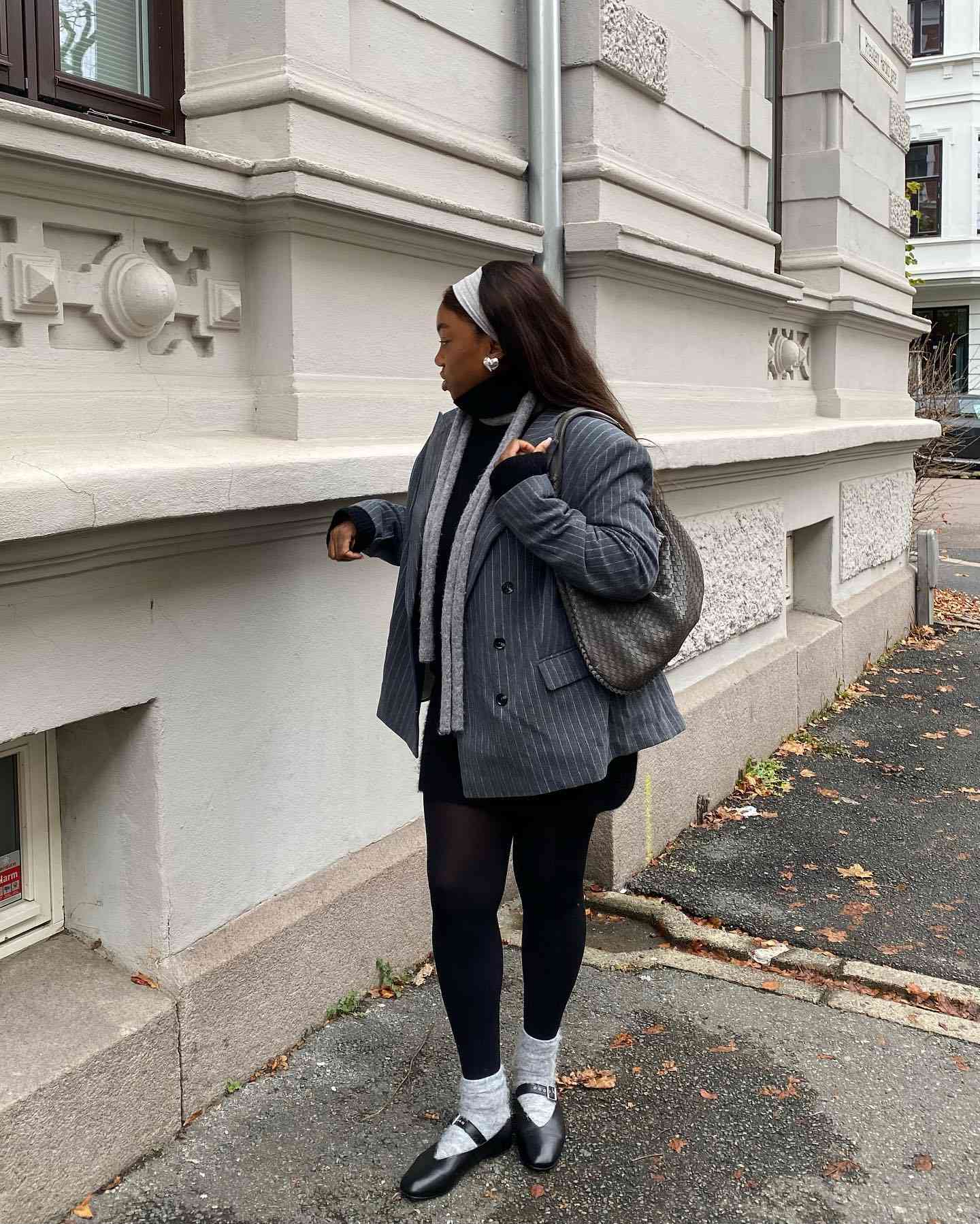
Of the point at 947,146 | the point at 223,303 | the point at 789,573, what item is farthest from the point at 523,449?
the point at 947,146

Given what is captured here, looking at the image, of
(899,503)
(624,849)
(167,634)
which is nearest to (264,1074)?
(167,634)

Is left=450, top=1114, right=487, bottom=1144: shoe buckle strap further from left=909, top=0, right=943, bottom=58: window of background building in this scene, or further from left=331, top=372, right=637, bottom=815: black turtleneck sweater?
left=909, top=0, right=943, bottom=58: window of background building

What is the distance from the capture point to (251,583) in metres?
3.24

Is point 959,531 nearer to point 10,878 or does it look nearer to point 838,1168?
point 838,1168

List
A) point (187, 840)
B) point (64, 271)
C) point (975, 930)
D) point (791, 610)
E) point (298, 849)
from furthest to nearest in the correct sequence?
point (791, 610) → point (975, 930) → point (298, 849) → point (187, 840) → point (64, 271)

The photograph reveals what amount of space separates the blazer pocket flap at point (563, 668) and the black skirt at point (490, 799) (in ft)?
0.74

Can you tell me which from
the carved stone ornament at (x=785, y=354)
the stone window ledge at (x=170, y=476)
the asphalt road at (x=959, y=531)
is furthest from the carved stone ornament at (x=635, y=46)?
the asphalt road at (x=959, y=531)

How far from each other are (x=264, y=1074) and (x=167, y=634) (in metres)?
1.16

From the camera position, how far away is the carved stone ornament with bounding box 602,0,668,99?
4711 mm

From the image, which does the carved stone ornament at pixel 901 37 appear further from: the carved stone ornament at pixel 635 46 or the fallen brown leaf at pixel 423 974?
the fallen brown leaf at pixel 423 974

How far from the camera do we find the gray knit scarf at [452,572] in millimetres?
2713

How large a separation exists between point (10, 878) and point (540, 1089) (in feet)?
4.36

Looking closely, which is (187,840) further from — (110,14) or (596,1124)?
(110,14)

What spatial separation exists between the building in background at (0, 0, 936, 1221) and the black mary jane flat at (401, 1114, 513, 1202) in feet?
1.94
